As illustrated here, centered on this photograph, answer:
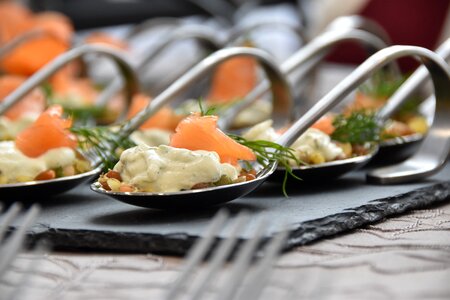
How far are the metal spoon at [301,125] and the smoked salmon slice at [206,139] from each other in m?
0.06

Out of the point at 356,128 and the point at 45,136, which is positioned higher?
the point at 45,136

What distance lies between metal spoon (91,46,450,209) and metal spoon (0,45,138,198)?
157mm

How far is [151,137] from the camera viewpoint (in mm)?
1829

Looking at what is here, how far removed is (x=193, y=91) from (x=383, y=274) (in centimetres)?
232

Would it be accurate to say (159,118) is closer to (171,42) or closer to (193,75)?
(193,75)

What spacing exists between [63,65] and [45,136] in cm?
50

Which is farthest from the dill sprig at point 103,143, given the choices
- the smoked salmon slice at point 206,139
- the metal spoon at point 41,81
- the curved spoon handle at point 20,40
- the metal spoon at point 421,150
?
the curved spoon handle at point 20,40

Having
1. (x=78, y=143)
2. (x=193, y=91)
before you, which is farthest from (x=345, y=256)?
(x=193, y=91)

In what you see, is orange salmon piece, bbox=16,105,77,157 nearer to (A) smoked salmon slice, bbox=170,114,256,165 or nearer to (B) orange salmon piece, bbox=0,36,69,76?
(A) smoked salmon slice, bbox=170,114,256,165

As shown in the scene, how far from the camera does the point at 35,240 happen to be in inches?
51.8

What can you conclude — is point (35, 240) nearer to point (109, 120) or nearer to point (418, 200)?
point (418, 200)

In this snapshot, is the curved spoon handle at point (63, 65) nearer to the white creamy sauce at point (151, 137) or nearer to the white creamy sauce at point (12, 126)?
the white creamy sauce at point (12, 126)

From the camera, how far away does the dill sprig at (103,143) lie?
1.55 metres

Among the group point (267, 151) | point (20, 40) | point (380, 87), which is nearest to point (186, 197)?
point (267, 151)
